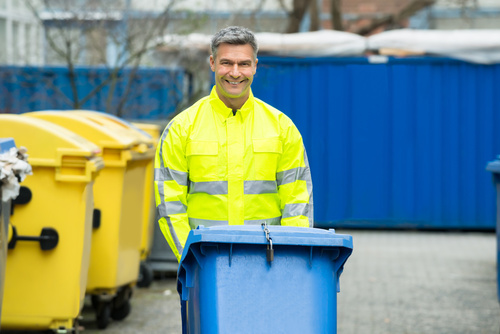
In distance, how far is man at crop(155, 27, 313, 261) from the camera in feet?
12.3

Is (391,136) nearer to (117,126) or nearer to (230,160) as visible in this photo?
(117,126)

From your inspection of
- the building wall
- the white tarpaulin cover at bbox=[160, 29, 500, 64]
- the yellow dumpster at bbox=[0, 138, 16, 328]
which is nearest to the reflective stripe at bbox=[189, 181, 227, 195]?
the yellow dumpster at bbox=[0, 138, 16, 328]

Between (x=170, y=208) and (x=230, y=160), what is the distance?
1.05 ft

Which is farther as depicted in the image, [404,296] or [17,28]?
[17,28]

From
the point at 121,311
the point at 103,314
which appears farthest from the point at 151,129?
the point at 103,314

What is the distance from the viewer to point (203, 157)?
3.78 meters

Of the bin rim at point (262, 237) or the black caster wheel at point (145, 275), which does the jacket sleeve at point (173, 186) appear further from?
the black caster wheel at point (145, 275)

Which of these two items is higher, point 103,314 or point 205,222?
point 205,222

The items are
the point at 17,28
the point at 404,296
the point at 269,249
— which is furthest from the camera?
the point at 17,28

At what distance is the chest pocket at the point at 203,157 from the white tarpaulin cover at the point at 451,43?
870cm

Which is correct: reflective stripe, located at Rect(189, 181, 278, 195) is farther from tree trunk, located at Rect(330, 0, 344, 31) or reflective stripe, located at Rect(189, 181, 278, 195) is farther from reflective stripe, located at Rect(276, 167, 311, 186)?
tree trunk, located at Rect(330, 0, 344, 31)

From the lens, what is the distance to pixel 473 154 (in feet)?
39.8

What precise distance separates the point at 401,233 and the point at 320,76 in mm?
2367

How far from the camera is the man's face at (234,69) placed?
3750mm
